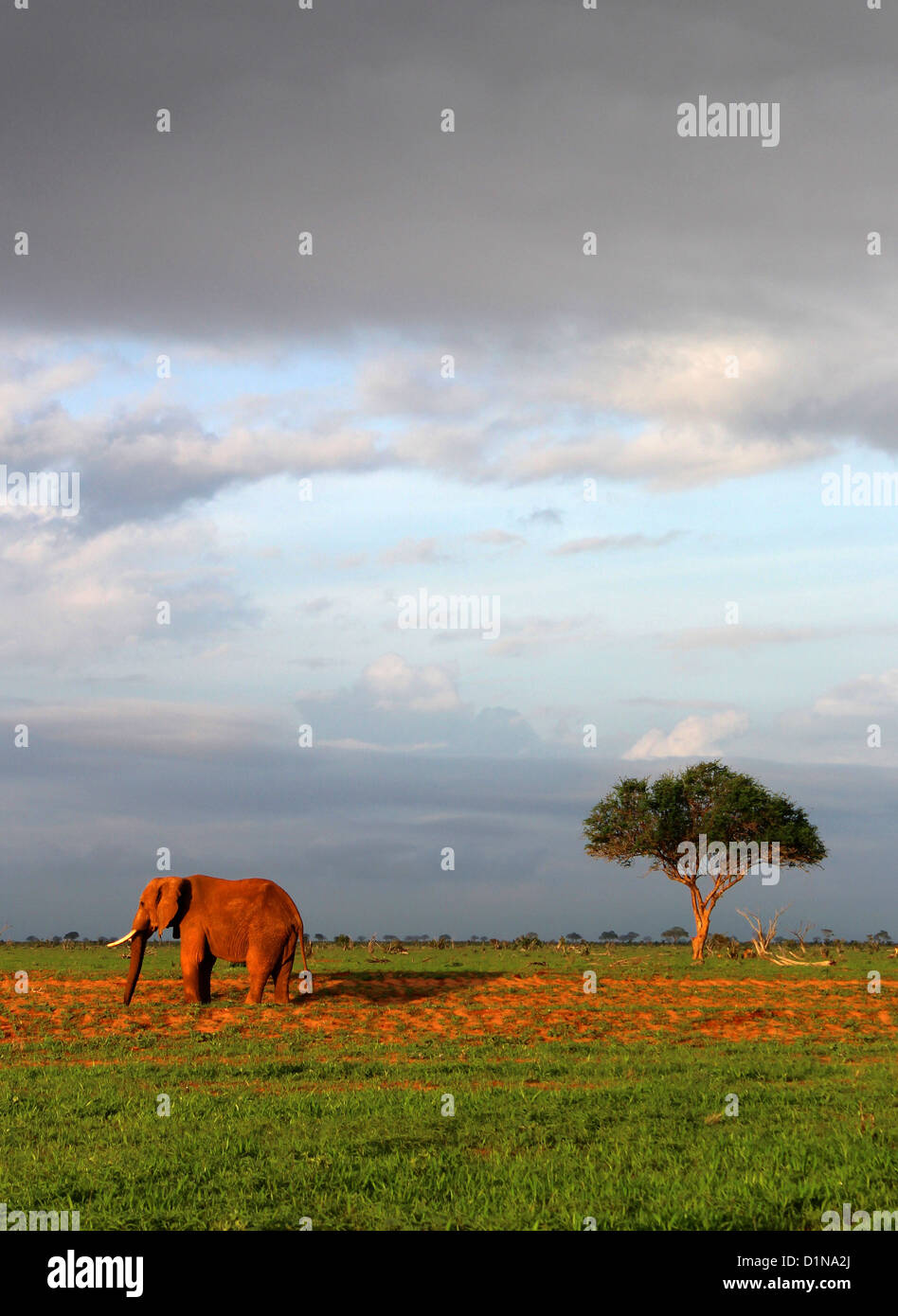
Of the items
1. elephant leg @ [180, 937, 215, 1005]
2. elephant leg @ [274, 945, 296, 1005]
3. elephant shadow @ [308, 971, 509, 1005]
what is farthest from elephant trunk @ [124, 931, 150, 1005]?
elephant shadow @ [308, 971, 509, 1005]

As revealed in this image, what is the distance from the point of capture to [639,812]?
194ft

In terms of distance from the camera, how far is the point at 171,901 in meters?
29.5

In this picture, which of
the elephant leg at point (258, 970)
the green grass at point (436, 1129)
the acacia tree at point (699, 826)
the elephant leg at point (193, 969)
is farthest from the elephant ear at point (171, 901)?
the acacia tree at point (699, 826)

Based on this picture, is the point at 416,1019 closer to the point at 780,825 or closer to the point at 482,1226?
the point at 482,1226

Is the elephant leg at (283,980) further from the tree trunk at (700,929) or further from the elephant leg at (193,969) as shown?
the tree trunk at (700,929)

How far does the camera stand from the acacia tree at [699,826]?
57.9 m

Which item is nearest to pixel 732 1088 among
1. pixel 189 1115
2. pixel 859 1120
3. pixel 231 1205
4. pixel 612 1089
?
pixel 612 1089

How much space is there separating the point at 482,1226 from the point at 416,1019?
18874 millimetres

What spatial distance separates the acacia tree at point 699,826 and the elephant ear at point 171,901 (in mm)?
33215

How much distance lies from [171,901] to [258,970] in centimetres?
283

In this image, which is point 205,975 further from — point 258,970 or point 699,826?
point 699,826

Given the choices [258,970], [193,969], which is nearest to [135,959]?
[193,969]

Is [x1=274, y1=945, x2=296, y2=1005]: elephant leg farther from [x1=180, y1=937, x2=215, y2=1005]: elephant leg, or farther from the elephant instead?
[x1=180, y1=937, x2=215, y2=1005]: elephant leg
